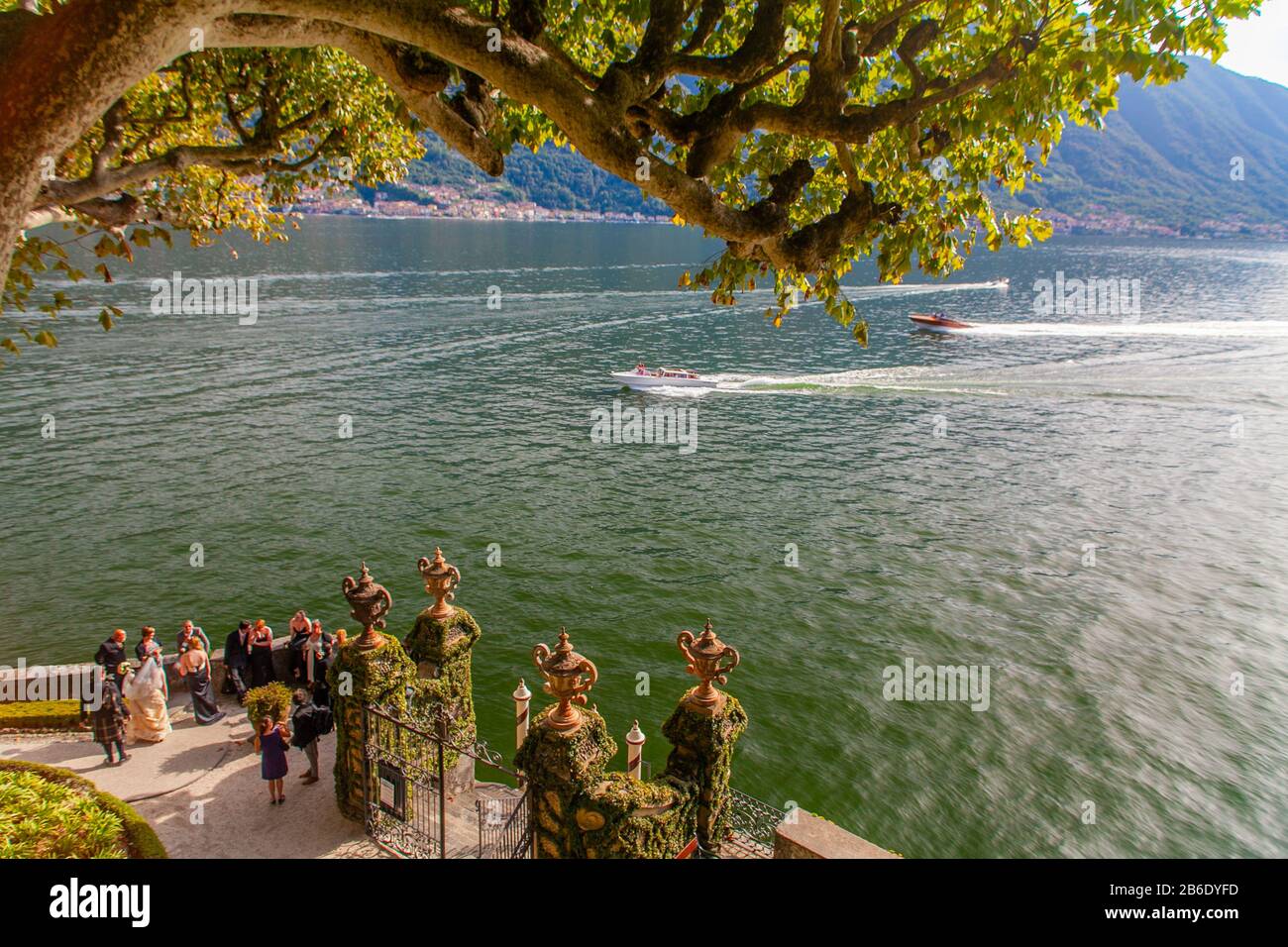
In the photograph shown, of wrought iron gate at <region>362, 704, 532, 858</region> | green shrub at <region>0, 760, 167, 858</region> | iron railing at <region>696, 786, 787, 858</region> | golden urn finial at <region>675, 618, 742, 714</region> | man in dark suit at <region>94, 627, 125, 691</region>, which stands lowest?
iron railing at <region>696, 786, 787, 858</region>

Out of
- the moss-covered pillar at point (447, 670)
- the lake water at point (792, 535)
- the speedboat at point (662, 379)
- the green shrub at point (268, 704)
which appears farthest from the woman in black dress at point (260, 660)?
the speedboat at point (662, 379)

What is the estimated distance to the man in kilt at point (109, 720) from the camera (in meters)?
13.9

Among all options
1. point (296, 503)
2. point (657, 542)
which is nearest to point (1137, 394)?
point (657, 542)

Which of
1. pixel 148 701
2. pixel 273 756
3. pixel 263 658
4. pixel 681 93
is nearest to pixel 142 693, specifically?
pixel 148 701

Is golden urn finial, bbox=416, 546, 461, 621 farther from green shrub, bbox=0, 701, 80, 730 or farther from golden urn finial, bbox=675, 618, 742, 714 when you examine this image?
green shrub, bbox=0, 701, 80, 730

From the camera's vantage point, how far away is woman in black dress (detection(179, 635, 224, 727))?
1557 cm

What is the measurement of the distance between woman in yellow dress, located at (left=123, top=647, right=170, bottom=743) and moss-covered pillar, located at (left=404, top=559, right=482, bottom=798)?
4.69 metres

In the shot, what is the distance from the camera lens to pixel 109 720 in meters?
14.1

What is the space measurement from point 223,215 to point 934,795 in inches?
788

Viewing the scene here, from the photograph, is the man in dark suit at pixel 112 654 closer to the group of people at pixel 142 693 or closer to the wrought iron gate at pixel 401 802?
the group of people at pixel 142 693

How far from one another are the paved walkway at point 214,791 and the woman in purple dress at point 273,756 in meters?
0.21

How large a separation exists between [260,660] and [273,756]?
3.81 m

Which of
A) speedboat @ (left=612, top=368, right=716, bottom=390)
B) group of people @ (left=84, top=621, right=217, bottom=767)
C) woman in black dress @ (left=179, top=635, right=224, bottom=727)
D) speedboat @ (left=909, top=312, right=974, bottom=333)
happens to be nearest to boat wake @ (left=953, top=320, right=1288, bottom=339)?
speedboat @ (left=909, top=312, right=974, bottom=333)

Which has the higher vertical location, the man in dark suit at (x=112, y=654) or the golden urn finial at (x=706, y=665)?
the golden urn finial at (x=706, y=665)
